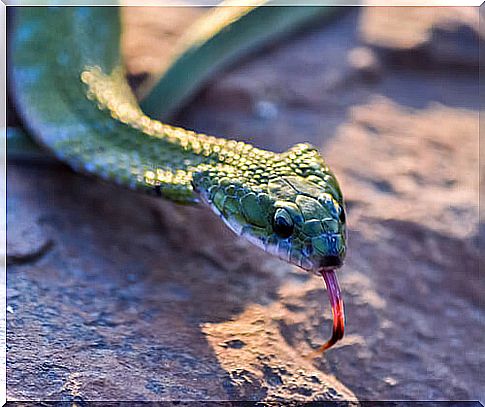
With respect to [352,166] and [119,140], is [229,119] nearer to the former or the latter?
[352,166]

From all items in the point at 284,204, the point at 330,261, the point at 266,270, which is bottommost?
the point at 266,270

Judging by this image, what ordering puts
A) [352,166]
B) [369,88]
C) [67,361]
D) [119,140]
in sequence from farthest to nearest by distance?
[369,88] → [352,166] → [119,140] → [67,361]

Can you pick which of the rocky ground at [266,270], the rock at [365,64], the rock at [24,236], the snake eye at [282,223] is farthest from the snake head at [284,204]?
the rock at [365,64]

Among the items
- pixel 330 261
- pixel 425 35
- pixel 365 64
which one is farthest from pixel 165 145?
pixel 425 35

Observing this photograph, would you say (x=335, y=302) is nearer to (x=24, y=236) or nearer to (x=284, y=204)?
(x=284, y=204)

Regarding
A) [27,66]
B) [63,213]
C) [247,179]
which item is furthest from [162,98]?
[247,179]

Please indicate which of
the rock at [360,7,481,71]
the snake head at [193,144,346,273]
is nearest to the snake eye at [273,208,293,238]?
the snake head at [193,144,346,273]

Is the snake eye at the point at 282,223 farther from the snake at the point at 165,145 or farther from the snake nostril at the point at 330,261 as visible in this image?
the snake nostril at the point at 330,261
